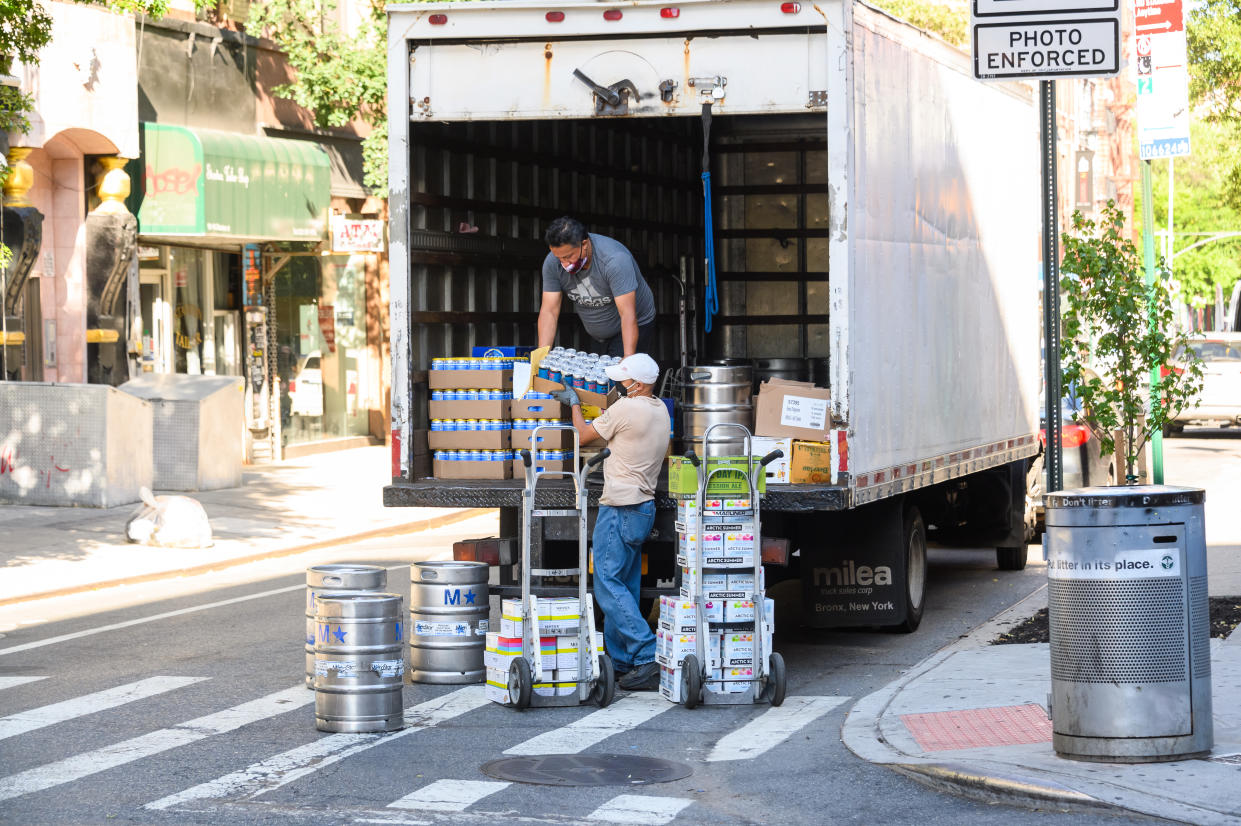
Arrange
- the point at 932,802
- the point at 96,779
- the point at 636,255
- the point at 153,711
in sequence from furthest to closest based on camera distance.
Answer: the point at 636,255, the point at 153,711, the point at 96,779, the point at 932,802

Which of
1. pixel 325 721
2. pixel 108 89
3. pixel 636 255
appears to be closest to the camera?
pixel 325 721

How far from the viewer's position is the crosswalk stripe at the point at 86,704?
29.5 ft

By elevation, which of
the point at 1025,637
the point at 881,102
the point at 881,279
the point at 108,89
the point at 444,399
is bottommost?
the point at 1025,637

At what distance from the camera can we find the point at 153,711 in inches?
366

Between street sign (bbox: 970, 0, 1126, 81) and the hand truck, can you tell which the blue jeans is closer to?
the hand truck

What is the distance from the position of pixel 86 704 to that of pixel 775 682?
142 inches

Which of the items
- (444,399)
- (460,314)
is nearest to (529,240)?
(460,314)

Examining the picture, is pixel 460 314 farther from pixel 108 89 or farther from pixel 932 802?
pixel 108 89

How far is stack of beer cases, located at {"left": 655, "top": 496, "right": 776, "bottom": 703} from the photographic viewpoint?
30.3 ft

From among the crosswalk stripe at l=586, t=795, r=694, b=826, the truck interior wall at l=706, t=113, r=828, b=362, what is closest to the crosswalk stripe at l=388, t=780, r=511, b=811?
the crosswalk stripe at l=586, t=795, r=694, b=826

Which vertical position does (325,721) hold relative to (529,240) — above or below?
below

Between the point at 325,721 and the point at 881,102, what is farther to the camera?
the point at 881,102

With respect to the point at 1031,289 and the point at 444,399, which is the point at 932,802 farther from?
the point at 1031,289

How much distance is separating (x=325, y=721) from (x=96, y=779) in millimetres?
1287
